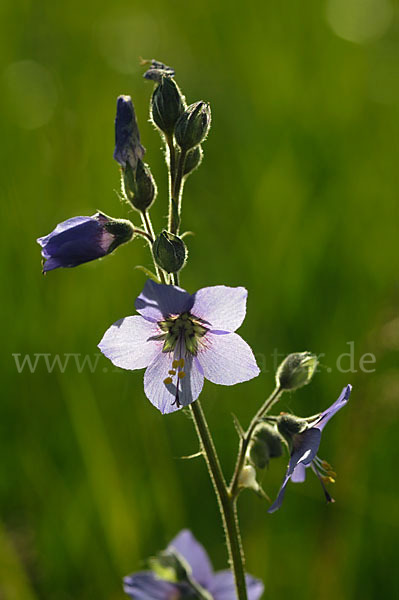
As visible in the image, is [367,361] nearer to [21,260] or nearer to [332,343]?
[332,343]

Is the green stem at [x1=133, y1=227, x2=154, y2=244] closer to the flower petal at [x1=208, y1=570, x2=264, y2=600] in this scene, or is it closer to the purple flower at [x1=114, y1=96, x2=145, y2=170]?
the purple flower at [x1=114, y1=96, x2=145, y2=170]

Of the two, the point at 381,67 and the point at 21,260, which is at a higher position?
the point at 381,67

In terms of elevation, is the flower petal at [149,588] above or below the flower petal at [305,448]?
below

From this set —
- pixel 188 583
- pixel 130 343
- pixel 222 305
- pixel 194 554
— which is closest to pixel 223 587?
pixel 194 554

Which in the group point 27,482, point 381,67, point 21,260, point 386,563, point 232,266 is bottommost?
point 386,563

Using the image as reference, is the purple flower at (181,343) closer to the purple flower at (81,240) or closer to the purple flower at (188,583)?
the purple flower at (81,240)

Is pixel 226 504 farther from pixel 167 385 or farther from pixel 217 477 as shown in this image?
pixel 167 385

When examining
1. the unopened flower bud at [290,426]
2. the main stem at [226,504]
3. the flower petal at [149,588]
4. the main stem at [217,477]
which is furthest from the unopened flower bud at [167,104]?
the flower petal at [149,588]

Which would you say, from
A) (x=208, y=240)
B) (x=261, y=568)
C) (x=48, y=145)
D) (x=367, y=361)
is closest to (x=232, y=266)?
(x=208, y=240)
